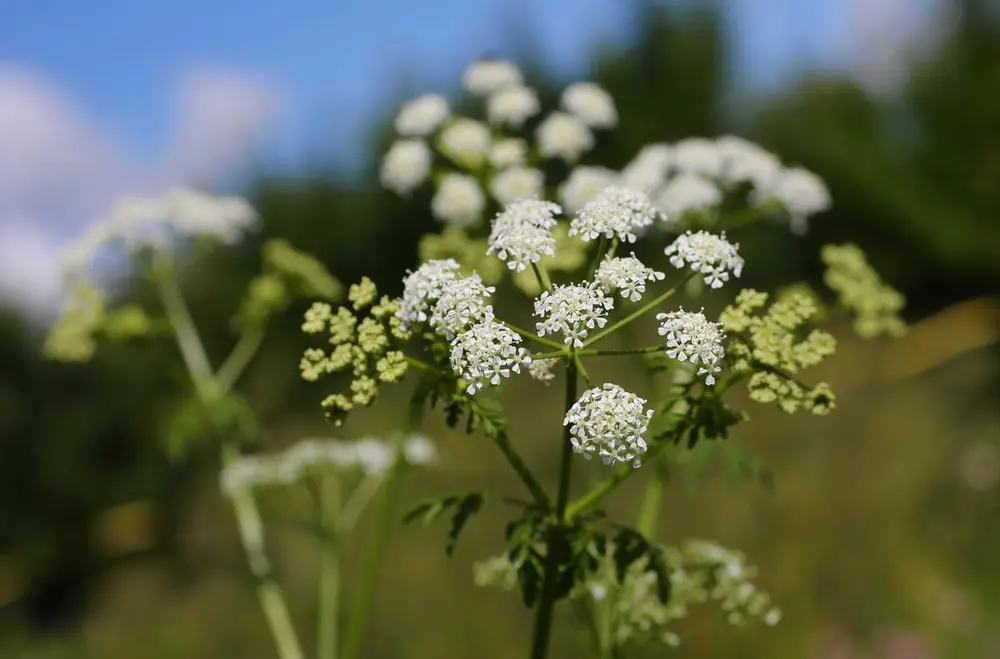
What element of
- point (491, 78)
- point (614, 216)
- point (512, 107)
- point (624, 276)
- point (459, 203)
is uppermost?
point (491, 78)

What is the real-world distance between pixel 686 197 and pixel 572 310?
58.9 inches

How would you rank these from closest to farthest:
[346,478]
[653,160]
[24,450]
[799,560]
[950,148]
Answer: [653,160] < [346,478] < [799,560] < [24,450] < [950,148]

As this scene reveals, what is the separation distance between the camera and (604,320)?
→ 198cm

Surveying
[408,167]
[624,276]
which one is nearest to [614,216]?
[624,276]

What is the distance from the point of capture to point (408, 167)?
376 centimetres

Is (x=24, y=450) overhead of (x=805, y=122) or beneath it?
beneath

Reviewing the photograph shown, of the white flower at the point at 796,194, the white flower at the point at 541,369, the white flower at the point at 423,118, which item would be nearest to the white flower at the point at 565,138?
the white flower at the point at 423,118

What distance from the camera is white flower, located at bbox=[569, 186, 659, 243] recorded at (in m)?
2.13

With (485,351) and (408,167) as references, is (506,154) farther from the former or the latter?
(485,351)

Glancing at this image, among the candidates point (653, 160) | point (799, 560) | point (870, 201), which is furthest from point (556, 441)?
point (870, 201)

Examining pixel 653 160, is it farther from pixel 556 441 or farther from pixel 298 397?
pixel 298 397

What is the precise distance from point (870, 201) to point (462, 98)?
739 cm

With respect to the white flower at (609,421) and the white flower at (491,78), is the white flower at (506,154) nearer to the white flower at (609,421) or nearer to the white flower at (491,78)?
the white flower at (491,78)

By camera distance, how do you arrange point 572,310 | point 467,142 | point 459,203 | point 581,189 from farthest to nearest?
1. point 467,142
2. point 459,203
3. point 581,189
4. point 572,310
